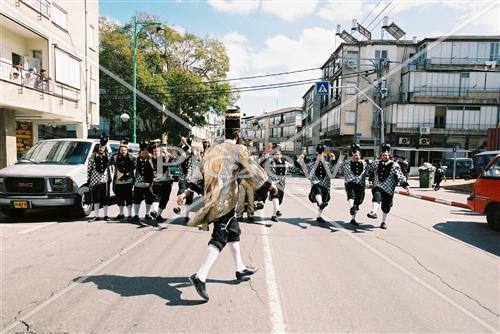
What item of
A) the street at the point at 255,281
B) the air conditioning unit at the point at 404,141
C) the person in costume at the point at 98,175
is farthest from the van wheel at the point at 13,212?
the air conditioning unit at the point at 404,141

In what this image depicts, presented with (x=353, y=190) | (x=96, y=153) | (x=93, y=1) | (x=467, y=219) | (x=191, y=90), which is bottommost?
(x=467, y=219)

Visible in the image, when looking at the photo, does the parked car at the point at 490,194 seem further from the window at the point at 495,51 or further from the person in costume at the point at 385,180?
the window at the point at 495,51

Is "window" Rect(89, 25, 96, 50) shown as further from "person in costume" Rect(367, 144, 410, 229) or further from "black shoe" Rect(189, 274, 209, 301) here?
"black shoe" Rect(189, 274, 209, 301)

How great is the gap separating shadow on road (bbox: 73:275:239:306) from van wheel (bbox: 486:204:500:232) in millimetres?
7411

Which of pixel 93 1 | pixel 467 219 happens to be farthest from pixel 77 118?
pixel 467 219

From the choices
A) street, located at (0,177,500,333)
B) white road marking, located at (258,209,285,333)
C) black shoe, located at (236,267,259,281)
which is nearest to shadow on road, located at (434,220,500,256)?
street, located at (0,177,500,333)

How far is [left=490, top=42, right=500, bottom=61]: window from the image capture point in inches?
1478

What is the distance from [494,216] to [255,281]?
719 cm

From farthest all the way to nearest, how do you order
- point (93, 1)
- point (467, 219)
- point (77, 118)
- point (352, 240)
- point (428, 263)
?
point (93, 1) → point (77, 118) → point (467, 219) → point (352, 240) → point (428, 263)

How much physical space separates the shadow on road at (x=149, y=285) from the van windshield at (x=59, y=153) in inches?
210

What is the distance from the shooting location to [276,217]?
363 inches

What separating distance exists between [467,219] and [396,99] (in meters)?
34.7

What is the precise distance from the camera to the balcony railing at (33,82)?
14219 millimetres

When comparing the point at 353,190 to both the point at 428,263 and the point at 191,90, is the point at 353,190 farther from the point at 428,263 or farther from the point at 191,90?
the point at 191,90
